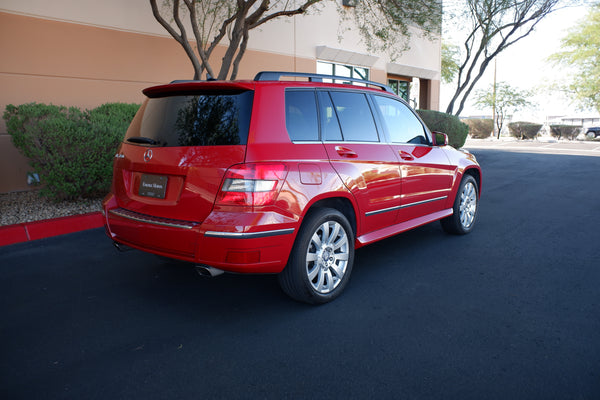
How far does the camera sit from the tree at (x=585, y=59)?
116ft

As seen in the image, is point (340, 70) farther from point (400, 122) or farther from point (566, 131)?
point (566, 131)

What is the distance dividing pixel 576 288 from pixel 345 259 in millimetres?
2039

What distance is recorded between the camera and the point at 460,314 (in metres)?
3.42

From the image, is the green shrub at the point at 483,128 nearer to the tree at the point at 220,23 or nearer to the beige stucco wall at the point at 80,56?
the beige stucco wall at the point at 80,56

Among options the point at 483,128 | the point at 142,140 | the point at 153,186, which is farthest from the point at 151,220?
the point at 483,128

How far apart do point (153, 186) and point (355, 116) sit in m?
1.88

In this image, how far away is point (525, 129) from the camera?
34781mm

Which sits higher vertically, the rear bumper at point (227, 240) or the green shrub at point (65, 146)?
the green shrub at point (65, 146)

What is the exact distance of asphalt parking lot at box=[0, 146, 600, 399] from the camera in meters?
2.55

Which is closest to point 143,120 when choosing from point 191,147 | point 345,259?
point 191,147

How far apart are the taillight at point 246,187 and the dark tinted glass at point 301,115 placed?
500 millimetres

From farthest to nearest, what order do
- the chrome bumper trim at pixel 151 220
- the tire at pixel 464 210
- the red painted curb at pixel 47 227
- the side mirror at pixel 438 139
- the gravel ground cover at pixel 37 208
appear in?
1. the gravel ground cover at pixel 37 208
2. the tire at pixel 464 210
3. the red painted curb at pixel 47 227
4. the side mirror at pixel 438 139
5. the chrome bumper trim at pixel 151 220

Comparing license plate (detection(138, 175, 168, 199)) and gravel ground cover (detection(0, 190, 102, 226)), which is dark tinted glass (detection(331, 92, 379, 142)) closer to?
license plate (detection(138, 175, 168, 199))

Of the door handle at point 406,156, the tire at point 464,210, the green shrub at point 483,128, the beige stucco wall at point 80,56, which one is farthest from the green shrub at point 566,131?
the door handle at point 406,156
